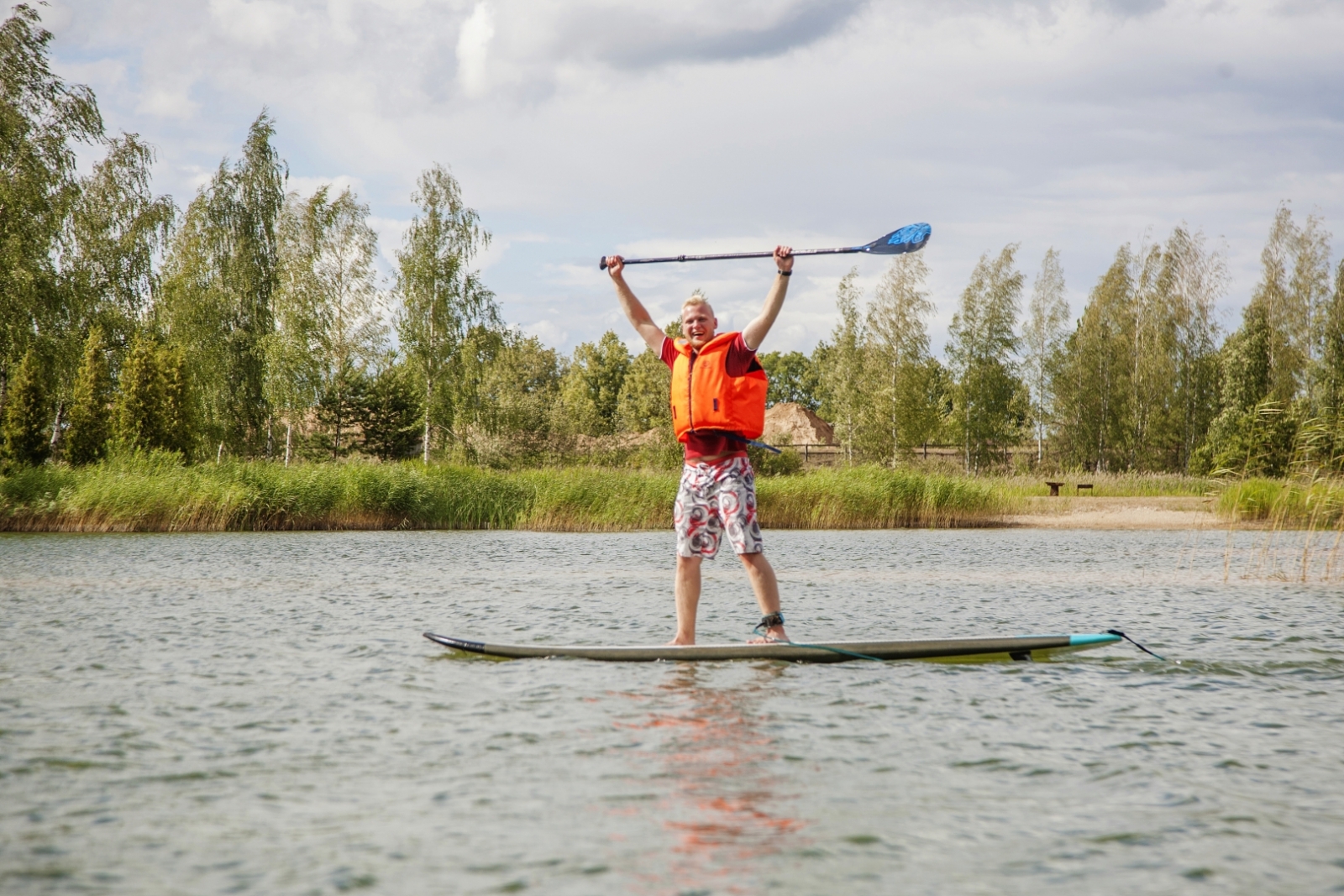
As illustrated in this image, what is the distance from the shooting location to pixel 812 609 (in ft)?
33.3

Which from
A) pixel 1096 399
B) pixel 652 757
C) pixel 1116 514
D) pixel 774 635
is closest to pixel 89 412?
pixel 1116 514

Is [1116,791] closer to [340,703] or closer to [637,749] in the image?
[637,749]

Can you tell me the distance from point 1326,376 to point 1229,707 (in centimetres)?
4069

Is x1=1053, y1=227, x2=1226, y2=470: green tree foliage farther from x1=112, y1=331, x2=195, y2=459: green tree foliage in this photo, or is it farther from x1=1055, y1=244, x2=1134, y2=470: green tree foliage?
x1=112, y1=331, x2=195, y2=459: green tree foliage

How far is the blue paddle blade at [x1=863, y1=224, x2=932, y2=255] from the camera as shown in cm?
815

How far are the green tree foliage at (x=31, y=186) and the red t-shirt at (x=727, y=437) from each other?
76.2 feet

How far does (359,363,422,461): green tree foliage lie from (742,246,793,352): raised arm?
34516 mm

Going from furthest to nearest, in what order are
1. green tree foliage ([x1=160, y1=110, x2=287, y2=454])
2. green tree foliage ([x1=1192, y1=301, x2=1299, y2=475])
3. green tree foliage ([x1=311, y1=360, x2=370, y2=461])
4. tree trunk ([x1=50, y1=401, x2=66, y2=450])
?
green tree foliage ([x1=1192, y1=301, x2=1299, y2=475]), green tree foliage ([x1=311, y1=360, x2=370, y2=461]), green tree foliage ([x1=160, y1=110, x2=287, y2=454]), tree trunk ([x1=50, y1=401, x2=66, y2=450])

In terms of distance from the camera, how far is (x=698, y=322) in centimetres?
680

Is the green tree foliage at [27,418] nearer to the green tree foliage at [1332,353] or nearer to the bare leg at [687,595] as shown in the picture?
the bare leg at [687,595]

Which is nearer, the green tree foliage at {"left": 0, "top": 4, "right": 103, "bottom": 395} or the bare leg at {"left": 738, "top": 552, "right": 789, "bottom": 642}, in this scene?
the bare leg at {"left": 738, "top": 552, "right": 789, "bottom": 642}

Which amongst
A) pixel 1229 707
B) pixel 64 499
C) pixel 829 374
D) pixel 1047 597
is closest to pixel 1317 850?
pixel 1229 707

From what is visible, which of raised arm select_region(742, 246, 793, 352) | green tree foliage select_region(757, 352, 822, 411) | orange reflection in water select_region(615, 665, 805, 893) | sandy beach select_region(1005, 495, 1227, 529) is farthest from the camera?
green tree foliage select_region(757, 352, 822, 411)

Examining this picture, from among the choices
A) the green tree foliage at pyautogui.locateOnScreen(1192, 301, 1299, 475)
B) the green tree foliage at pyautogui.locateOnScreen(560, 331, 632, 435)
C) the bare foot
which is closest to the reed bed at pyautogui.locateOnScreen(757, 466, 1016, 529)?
the bare foot
